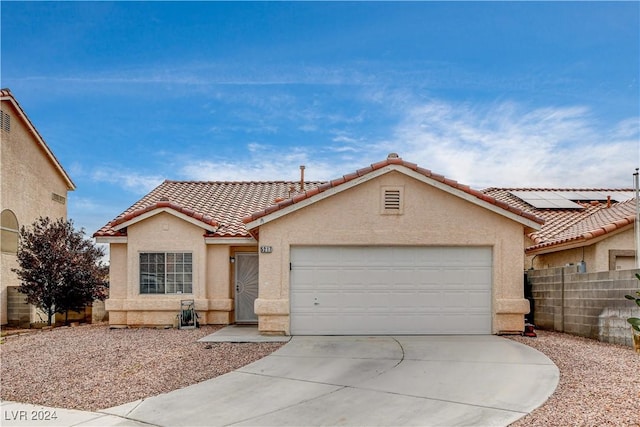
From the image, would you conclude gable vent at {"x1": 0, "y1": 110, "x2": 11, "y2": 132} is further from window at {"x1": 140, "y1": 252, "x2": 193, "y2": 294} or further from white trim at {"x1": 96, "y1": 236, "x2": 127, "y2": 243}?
window at {"x1": 140, "y1": 252, "x2": 193, "y2": 294}

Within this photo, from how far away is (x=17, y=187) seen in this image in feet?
70.5

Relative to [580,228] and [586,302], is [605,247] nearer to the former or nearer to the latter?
[580,228]

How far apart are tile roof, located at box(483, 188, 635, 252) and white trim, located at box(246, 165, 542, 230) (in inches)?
110

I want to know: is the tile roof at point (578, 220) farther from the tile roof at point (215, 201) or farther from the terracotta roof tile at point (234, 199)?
the tile roof at point (215, 201)

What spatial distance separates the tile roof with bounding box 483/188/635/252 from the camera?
1549 cm

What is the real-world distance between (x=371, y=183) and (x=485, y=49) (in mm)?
4467

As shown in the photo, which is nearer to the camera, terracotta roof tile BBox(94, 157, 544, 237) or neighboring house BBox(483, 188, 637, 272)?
terracotta roof tile BBox(94, 157, 544, 237)

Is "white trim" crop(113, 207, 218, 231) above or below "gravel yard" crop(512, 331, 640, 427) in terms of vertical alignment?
above

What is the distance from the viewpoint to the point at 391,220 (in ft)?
46.0

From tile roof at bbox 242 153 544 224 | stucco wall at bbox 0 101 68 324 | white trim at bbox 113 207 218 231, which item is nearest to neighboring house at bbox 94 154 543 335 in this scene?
tile roof at bbox 242 153 544 224

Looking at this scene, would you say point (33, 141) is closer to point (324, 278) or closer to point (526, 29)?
point (324, 278)

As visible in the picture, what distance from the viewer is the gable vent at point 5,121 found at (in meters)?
20.7

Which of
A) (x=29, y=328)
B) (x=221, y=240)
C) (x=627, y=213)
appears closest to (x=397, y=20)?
(x=221, y=240)

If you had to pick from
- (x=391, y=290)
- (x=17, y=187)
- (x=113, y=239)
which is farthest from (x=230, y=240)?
(x=17, y=187)
